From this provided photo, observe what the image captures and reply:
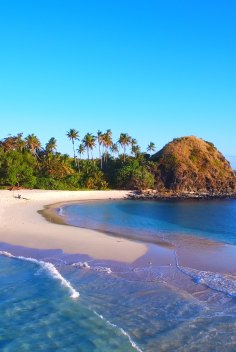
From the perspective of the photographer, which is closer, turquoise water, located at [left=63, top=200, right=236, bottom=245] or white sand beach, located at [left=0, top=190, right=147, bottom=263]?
white sand beach, located at [left=0, top=190, right=147, bottom=263]

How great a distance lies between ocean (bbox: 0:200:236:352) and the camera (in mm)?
11711

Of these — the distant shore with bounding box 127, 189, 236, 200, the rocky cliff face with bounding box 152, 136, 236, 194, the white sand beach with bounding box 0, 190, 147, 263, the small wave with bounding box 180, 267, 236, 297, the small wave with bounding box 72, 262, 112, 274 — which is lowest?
the small wave with bounding box 180, 267, 236, 297

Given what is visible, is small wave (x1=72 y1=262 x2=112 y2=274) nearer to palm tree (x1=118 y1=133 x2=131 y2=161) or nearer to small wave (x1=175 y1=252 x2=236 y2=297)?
small wave (x1=175 y1=252 x2=236 y2=297)

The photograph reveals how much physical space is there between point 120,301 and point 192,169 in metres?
73.1

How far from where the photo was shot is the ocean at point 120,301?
1171cm

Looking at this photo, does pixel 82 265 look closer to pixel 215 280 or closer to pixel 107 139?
pixel 215 280


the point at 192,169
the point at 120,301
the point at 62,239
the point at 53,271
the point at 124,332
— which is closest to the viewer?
the point at 124,332

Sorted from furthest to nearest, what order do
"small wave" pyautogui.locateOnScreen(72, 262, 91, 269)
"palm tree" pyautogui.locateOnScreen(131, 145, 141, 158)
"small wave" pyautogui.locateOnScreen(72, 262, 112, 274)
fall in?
1. "palm tree" pyautogui.locateOnScreen(131, 145, 141, 158)
2. "small wave" pyautogui.locateOnScreen(72, 262, 91, 269)
3. "small wave" pyautogui.locateOnScreen(72, 262, 112, 274)

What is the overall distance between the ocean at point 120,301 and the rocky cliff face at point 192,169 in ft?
190

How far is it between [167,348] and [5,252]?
14034 mm

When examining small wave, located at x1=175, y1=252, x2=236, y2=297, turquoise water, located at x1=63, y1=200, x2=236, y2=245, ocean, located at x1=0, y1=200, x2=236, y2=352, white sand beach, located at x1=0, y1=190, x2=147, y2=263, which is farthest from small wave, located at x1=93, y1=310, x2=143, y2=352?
turquoise water, located at x1=63, y1=200, x2=236, y2=245

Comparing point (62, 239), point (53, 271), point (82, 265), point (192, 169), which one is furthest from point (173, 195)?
point (53, 271)

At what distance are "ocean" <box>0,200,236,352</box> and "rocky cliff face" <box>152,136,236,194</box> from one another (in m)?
57.9

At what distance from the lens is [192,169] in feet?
281
